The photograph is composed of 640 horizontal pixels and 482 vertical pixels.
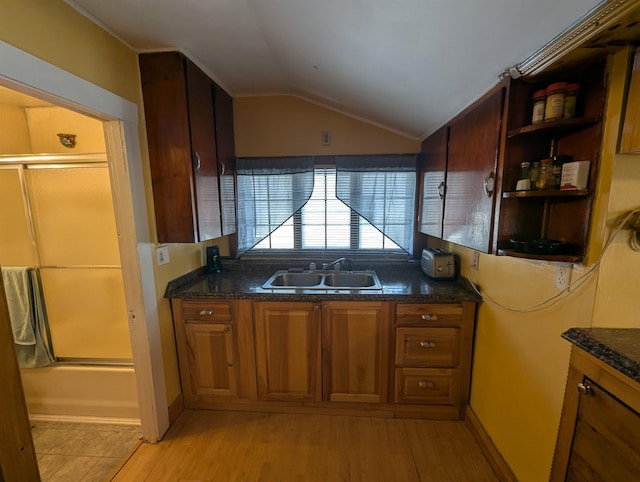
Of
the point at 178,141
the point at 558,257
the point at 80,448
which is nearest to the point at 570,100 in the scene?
the point at 558,257

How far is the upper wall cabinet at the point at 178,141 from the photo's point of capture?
1552 millimetres

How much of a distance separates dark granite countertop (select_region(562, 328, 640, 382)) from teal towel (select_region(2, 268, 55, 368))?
301 centimetres

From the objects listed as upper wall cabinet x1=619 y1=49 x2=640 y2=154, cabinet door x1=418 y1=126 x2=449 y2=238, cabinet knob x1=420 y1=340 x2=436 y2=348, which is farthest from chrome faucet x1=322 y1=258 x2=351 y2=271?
upper wall cabinet x1=619 y1=49 x2=640 y2=154

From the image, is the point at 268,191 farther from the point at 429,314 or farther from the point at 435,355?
the point at 435,355

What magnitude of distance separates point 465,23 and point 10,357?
1.92 meters

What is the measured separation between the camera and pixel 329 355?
184 centimetres

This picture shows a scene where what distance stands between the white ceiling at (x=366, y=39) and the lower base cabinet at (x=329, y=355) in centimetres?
131

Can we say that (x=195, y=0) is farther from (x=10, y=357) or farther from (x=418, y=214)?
(x=418, y=214)

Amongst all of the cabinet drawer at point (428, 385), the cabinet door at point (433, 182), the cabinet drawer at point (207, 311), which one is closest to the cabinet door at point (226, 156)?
the cabinet drawer at point (207, 311)

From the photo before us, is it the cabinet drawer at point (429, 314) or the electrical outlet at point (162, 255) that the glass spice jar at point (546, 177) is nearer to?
the cabinet drawer at point (429, 314)

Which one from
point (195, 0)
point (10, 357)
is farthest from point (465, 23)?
point (10, 357)

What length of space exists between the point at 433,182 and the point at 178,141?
5.70ft

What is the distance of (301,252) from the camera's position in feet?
8.27

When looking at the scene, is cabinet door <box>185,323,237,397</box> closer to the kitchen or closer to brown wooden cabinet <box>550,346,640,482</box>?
the kitchen
